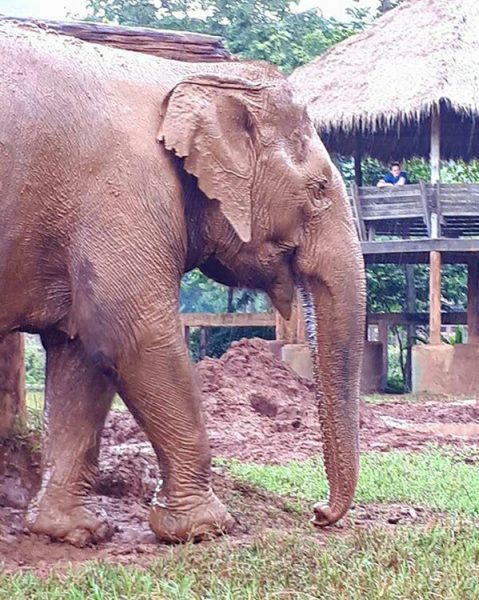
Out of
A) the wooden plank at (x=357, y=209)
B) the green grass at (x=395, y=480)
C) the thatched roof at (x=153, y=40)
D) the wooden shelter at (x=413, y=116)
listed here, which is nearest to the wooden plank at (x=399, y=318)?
the wooden shelter at (x=413, y=116)

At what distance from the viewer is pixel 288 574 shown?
3.95 meters

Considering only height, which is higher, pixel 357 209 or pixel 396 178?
pixel 396 178

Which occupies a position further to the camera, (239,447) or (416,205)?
(416,205)

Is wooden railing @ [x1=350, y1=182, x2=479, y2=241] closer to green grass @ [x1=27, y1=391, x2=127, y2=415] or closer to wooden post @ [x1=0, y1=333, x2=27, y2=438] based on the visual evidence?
green grass @ [x1=27, y1=391, x2=127, y2=415]

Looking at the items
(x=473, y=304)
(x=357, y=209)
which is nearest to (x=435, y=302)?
(x=473, y=304)

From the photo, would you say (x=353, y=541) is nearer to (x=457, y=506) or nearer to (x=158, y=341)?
(x=158, y=341)

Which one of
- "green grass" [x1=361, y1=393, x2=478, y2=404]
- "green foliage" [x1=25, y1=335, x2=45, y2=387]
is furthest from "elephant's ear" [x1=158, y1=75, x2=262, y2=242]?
"green foliage" [x1=25, y1=335, x2=45, y2=387]

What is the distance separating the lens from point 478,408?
12602 mm

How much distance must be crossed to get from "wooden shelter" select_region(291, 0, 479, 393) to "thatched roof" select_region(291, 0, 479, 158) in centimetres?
2

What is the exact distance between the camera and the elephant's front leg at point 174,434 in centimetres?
456

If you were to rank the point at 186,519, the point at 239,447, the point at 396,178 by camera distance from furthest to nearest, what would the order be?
the point at 396,178
the point at 239,447
the point at 186,519

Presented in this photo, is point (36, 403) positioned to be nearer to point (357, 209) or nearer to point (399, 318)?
point (357, 209)

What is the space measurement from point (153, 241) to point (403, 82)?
12.9 m

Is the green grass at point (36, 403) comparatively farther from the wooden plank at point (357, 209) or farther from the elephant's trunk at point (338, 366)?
the wooden plank at point (357, 209)
